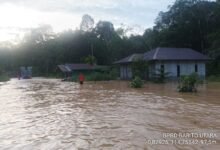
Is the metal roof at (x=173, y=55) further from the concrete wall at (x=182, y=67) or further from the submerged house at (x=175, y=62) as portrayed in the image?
the concrete wall at (x=182, y=67)

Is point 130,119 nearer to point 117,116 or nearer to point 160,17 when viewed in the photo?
point 117,116

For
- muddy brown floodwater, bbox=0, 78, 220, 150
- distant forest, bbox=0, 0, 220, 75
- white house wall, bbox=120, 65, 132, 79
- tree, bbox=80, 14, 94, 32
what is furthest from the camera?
tree, bbox=80, 14, 94, 32

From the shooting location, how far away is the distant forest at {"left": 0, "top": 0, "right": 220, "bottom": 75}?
46.8 m

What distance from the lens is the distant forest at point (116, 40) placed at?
4675 cm

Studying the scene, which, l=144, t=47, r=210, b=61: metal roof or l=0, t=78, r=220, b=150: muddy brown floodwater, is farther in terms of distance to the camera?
l=144, t=47, r=210, b=61: metal roof

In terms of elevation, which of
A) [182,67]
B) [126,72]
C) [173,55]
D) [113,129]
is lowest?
[113,129]

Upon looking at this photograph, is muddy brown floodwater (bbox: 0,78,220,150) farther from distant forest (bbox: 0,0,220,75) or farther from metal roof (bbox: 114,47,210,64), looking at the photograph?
distant forest (bbox: 0,0,220,75)

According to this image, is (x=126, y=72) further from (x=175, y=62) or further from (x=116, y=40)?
(x=116, y=40)

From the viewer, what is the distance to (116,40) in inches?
2430

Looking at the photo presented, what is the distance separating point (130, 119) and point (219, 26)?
131 ft

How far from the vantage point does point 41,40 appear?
8325 cm

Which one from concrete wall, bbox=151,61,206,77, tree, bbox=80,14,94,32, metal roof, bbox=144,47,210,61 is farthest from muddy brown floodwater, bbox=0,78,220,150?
tree, bbox=80,14,94,32

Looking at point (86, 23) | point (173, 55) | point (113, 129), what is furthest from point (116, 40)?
point (113, 129)

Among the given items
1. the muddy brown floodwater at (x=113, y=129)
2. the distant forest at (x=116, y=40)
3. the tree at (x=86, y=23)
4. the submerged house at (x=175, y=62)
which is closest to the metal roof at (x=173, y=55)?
the submerged house at (x=175, y=62)
